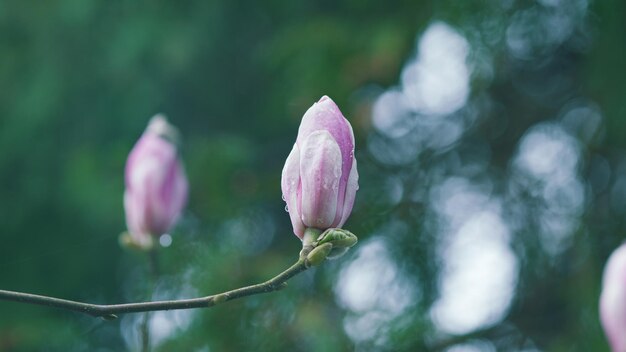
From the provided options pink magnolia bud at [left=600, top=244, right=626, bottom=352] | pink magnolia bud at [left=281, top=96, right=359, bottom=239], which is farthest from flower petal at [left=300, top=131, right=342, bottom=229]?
pink magnolia bud at [left=600, top=244, right=626, bottom=352]

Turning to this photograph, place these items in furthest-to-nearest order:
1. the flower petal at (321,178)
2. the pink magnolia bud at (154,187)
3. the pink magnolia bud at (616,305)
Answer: the pink magnolia bud at (154,187) → the pink magnolia bud at (616,305) → the flower petal at (321,178)

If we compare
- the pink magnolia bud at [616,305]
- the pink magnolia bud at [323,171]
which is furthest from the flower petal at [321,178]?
the pink magnolia bud at [616,305]

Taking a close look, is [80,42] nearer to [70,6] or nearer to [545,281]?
[70,6]

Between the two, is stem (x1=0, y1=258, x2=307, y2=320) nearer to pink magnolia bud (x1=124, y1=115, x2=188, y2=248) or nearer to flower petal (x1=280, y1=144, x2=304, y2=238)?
flower petal (x1=280, y1=144, x2=304, y2=238)

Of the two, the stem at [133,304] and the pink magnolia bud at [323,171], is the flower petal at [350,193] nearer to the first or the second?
the pink magnolia bud at [323,171]

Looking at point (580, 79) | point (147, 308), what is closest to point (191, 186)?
point (580, 79)

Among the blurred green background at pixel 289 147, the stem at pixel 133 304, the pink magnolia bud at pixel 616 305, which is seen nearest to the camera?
the stem at pixel 133 304

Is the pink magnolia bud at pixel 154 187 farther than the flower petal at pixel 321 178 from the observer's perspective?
Yes
